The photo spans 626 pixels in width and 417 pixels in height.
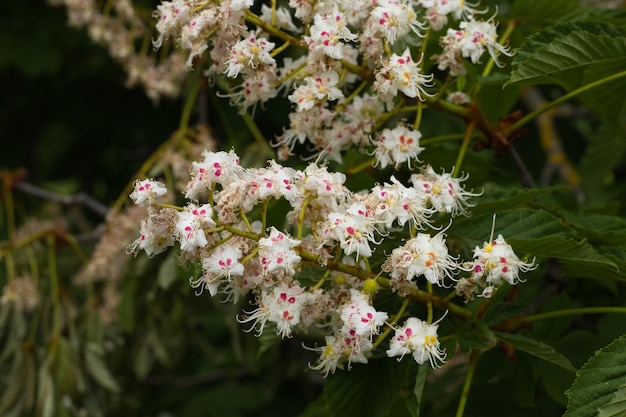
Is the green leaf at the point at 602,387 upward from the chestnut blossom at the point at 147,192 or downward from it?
downward

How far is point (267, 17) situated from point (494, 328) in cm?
81

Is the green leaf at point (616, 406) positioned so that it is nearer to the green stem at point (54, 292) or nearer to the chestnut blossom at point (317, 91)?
the chestnut blossom at point (317, 91)

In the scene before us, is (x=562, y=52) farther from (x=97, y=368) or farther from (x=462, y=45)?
(x=97, y=368)

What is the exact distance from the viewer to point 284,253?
53.6 inches

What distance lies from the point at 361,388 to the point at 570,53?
0.79m

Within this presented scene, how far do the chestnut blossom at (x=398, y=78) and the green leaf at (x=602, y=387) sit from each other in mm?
592

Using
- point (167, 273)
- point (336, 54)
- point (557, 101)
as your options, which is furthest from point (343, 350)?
point (167, 273)

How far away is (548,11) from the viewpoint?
7.01 ft

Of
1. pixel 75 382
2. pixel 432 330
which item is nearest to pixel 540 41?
pixel 432 330

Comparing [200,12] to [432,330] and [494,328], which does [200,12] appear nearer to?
[432,330]

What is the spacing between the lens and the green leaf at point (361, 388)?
5.28 feet

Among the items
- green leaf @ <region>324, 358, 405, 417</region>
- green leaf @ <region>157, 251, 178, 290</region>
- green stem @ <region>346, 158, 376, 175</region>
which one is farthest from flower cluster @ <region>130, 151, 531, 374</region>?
green leaf @ <region>157, 251, 178, 290</region>

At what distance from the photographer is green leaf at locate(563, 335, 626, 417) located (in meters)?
1.35

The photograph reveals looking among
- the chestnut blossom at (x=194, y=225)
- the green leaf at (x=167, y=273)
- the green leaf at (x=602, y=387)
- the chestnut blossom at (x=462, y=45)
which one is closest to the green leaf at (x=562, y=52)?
the chestnut blossom at (x=462, y=45)
